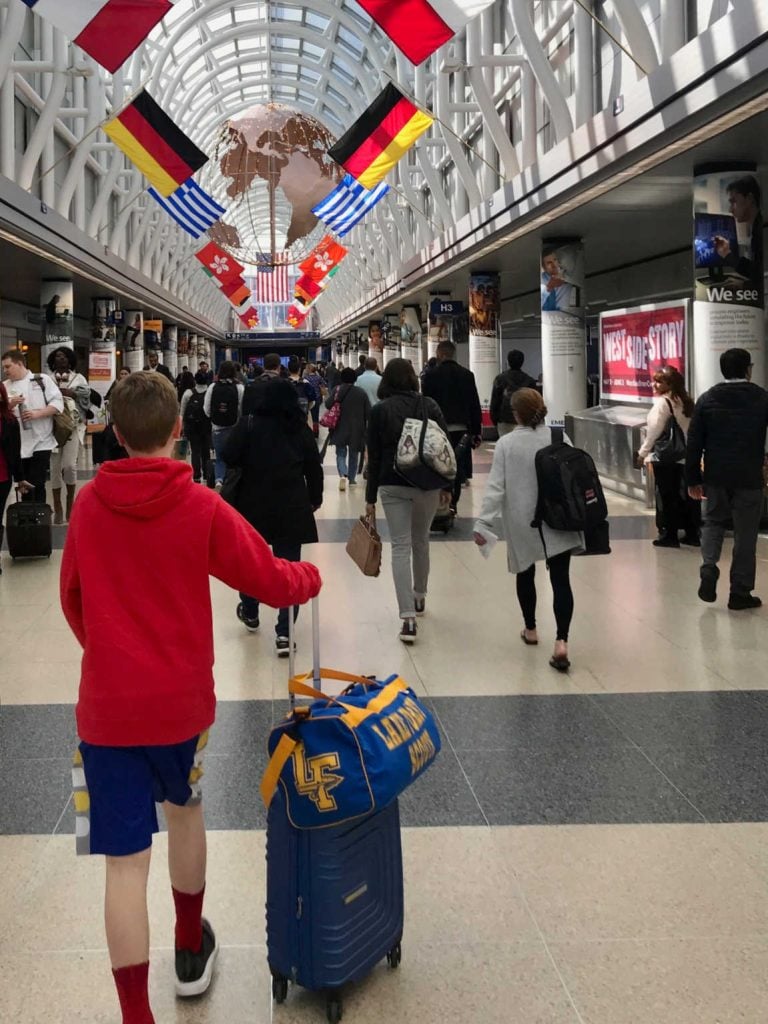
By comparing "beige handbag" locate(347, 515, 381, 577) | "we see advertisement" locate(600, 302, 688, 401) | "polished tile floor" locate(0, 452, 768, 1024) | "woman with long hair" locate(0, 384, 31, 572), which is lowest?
"polished tile floor" locate(0, 452, 768, 1024)

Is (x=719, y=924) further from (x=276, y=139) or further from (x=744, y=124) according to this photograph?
(x=276, y=139)

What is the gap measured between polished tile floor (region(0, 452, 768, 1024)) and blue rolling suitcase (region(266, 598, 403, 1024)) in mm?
121

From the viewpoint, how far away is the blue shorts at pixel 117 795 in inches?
97.7

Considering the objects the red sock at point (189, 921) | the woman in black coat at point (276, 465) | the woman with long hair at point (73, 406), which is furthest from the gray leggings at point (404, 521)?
the woman with long hair at point (73, 406)

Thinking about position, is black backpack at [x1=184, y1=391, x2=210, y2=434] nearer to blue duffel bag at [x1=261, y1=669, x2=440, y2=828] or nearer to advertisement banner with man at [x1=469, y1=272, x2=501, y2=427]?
advertisement banner with man at [x1=469, y1=272, x2=501, y2=427]

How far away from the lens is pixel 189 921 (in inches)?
112

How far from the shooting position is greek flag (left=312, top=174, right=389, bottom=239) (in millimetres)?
24641

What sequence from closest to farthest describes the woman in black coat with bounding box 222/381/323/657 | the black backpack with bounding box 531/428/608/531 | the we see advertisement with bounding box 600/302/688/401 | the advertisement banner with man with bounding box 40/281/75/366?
1. the black backpack with bounding box 531/428/608/531
2. the woman in black coat with bounding box 222/381/323/657
3. the we see advertisement with bounding box 600/302/688/401
4. the advertisement banner with man with bounding box 40/281/75/366

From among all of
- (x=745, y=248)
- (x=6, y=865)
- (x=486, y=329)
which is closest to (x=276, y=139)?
(x=486, y=329)

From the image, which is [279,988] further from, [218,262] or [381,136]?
[218,262]

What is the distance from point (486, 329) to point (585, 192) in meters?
11.7

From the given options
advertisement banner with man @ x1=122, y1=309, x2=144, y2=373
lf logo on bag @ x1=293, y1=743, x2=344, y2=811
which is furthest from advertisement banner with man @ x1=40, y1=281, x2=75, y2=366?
lf logo on bag @ x1=293, y1=743, x2=344, y2=811

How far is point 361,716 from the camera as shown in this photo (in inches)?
103

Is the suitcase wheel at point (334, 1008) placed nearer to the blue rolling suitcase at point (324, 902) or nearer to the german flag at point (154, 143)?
the blue rolling suitcase at point (324, 902)
